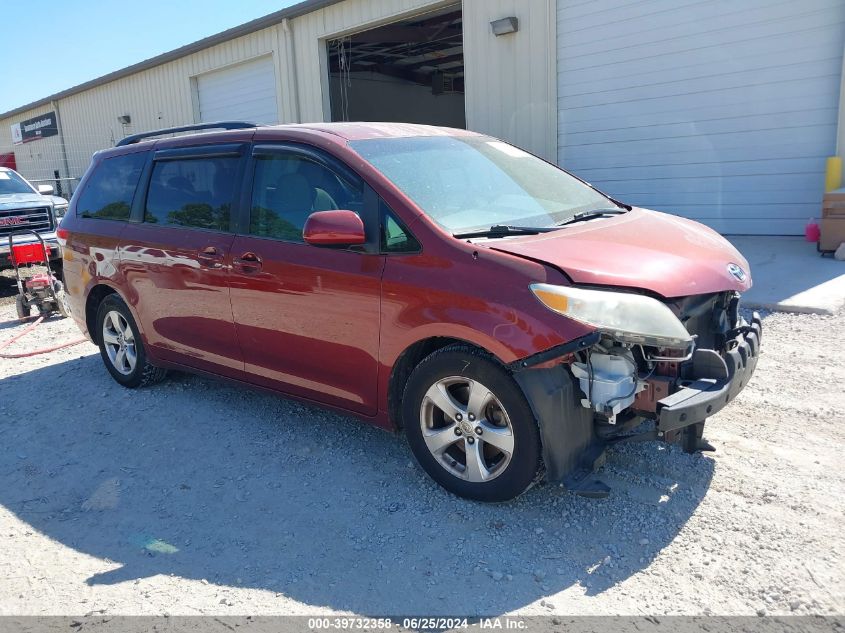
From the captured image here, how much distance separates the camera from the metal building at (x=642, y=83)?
28.1 feet

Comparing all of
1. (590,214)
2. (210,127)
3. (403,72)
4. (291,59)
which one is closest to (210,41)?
(291,59)

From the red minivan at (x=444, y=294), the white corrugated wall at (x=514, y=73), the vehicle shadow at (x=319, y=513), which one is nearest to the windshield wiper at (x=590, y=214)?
the red minivan at (x=444, y=294)

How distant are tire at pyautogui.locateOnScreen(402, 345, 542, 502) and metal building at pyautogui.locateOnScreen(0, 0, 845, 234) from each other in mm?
7389

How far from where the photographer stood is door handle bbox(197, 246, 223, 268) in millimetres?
4228

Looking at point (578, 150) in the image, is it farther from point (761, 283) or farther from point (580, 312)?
point (580, 312)

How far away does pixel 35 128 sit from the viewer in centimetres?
2750

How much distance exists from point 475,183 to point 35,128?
2929 centimetres

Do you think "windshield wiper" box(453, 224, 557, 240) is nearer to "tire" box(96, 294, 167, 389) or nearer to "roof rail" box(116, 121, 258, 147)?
"roof rail" box(116, 121, 258, 147)

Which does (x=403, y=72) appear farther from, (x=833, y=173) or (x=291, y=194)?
(x=291, y=194)

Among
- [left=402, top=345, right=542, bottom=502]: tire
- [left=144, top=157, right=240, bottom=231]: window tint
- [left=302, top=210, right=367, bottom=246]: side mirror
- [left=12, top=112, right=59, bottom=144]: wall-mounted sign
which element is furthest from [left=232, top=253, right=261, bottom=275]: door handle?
[left=12, top=112, right=59, bottom=144]: wall-mounted sign

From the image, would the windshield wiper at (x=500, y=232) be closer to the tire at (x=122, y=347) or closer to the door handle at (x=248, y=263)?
the door handle at (x=248, y=263)

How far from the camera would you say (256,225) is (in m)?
4.09

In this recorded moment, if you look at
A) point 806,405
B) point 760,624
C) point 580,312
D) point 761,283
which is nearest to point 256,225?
point 580,312

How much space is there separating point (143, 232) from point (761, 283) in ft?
19.0
